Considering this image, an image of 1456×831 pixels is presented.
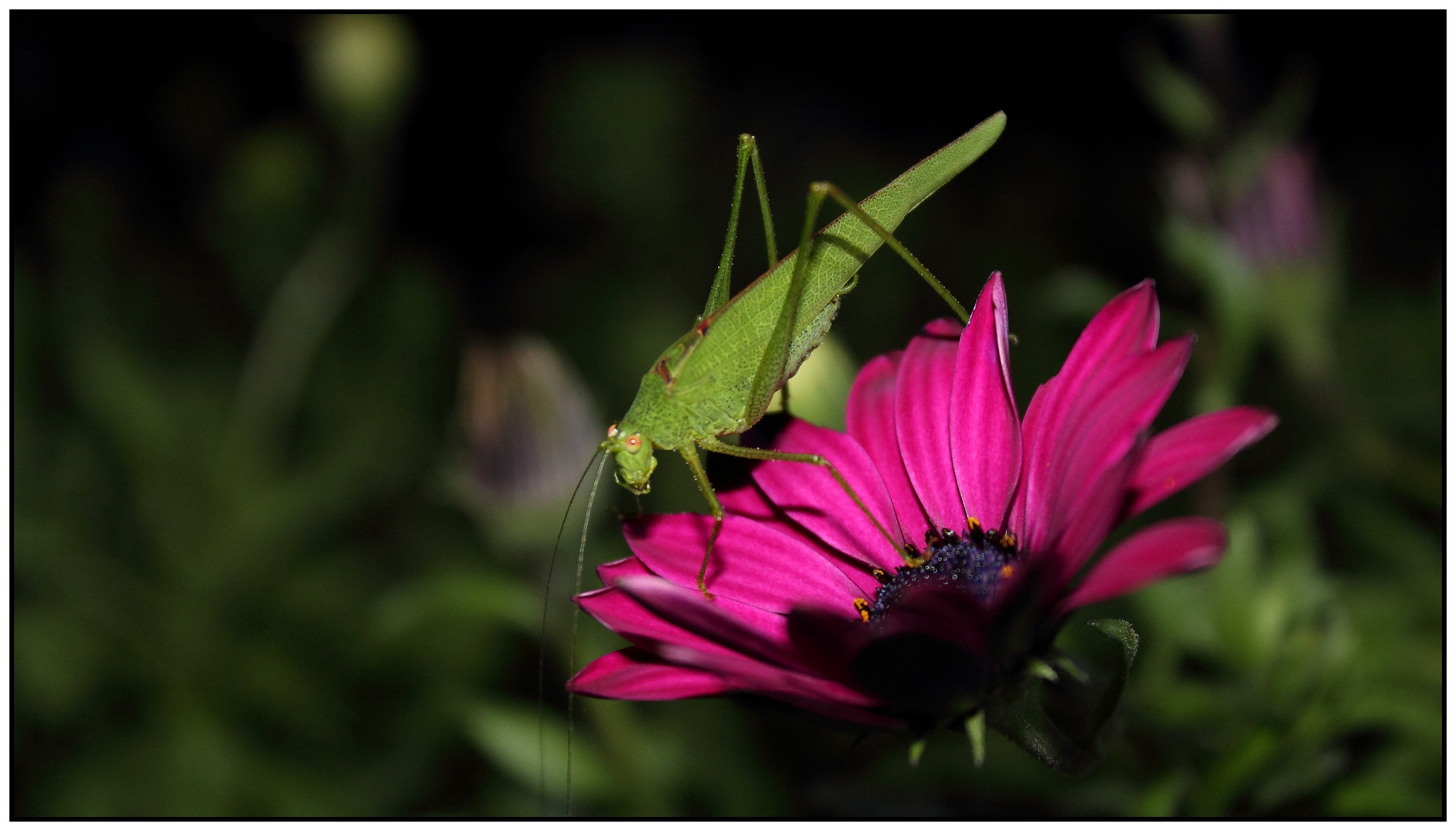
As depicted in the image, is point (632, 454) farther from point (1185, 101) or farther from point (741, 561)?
point (1185, 101)

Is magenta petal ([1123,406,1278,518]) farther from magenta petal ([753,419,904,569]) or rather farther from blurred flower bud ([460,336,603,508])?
blurred flower bud ([460,336,603,508])

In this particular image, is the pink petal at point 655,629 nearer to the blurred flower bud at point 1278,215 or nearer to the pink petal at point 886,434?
the pink petal at point 886,434

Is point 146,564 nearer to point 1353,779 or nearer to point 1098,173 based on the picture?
point 1353,779

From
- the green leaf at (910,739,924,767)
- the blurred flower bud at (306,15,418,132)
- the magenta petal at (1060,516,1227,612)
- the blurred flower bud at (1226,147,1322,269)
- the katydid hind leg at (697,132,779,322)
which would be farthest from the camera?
the blurred flower bud at (306,15,418,132)

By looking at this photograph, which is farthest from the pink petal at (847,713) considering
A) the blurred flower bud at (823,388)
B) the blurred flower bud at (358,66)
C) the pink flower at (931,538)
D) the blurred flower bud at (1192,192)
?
the blurred flower bud at (358,66)

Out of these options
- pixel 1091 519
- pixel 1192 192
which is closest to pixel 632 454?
pixel 1091 519

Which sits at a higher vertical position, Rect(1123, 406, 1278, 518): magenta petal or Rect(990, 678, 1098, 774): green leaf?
Rect(1123, 406, 1278, 518): magenta petal

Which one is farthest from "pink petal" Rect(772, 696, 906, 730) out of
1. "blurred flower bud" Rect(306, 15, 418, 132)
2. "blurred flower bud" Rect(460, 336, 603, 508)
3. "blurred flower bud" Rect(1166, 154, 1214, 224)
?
"blurred flower bud" Rect(306, 15, 418, 132)

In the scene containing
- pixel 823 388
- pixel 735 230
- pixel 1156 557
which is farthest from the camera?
pixel 823 388
